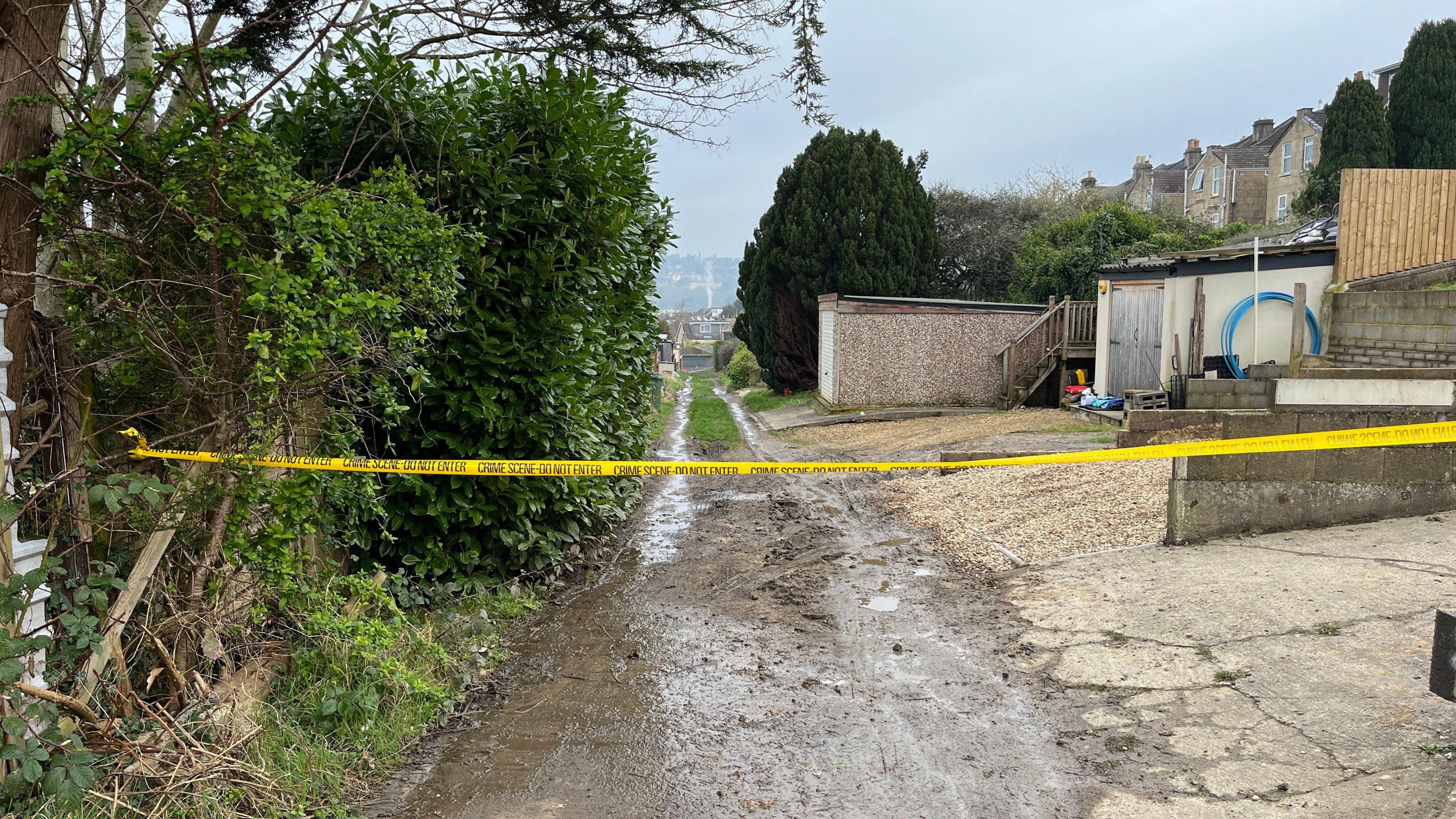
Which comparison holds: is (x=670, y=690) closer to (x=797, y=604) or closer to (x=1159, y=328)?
(x=797, y=604)

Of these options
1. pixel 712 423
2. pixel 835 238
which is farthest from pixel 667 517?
pixel 835 238

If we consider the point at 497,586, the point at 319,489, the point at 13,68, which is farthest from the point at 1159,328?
the point at 13,68

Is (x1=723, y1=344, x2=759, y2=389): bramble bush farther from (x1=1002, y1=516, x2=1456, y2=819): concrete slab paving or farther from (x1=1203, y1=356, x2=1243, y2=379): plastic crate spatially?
(x1=1002, y1=516, x2=1456, y2=819): concrete slab paving

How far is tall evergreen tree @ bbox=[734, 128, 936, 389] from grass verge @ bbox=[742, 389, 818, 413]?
63 cm

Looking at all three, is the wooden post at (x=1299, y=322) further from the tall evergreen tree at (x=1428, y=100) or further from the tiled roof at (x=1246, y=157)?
the tiled roof at (x=1246, y=157)

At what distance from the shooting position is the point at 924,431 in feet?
55.5

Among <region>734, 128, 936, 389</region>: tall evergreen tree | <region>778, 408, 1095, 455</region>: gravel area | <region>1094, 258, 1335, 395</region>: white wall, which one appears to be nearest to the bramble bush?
<region>734, 128, 936, 389</region>: tall evergreen tree

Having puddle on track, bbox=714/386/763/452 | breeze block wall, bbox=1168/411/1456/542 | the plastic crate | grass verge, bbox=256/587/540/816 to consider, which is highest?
the plastic crate

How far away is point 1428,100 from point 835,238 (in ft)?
81.2

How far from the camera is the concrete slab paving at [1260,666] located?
361 centimetres

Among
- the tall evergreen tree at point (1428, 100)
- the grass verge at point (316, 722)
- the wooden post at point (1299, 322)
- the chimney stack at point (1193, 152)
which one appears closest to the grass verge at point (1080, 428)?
the wooden post at point (1299, 322)

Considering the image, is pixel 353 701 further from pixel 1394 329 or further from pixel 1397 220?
pixel 1397 220

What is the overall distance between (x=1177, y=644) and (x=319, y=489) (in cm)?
472

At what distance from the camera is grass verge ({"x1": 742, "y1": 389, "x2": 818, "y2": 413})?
2533cm
